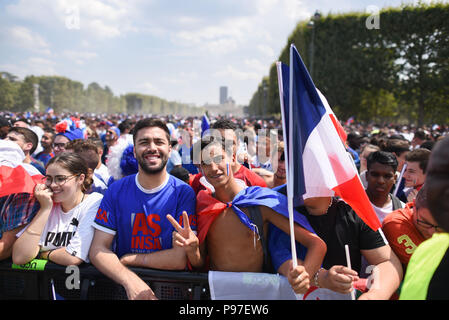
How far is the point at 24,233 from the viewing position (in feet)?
7.84

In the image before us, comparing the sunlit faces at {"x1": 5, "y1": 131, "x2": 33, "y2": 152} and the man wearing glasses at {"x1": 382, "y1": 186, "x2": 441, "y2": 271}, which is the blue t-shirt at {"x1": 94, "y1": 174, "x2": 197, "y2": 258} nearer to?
the man wearing glasses at {"x1": 382, "y1": 186, "x2": 441, "y2": 271}

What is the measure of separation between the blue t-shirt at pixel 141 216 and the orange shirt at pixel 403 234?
141 cm

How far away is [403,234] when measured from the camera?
2348mm

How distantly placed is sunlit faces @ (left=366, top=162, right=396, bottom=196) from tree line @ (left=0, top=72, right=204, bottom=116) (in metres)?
72.3

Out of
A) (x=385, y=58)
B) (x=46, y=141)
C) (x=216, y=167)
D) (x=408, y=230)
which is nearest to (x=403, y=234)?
(x=408, y=230)

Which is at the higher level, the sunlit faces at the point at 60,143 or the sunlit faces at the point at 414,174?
the sunlit faces at the point at 60,143

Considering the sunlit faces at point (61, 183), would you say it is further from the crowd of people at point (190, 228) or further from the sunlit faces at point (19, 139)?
the sunlit faces at point (19, 139)

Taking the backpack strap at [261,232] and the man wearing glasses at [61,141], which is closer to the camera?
the backpack strap at [261,232]

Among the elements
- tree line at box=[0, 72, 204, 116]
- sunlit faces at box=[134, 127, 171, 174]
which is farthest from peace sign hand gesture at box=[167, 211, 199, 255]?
tree line at box=[0, 72, 204, 116]

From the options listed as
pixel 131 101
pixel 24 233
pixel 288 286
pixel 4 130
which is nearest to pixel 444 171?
pixel 288 286

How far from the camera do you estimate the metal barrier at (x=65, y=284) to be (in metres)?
2.26

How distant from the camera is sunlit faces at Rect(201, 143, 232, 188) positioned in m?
2.47

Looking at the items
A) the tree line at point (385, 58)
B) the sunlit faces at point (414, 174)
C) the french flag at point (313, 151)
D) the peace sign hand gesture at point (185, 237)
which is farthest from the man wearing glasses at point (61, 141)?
the tree line at point (385, 58)
